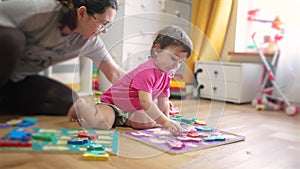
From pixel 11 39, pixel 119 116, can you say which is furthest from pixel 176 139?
pixel 11 39

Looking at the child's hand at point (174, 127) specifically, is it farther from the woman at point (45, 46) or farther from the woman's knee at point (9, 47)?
the woman's knee at point (9, 47)

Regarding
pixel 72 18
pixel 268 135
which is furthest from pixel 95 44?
pixel 268 135

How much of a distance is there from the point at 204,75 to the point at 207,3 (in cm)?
15

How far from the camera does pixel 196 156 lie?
2.20 ft

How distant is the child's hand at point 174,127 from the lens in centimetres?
67

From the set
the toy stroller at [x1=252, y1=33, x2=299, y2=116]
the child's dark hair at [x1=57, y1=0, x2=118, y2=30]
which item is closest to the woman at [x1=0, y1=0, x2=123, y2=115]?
the child's dark hair at [x1=57, y1=0, x2=118, y2=30]

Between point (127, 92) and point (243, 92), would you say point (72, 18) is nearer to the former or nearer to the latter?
point (127, 92)

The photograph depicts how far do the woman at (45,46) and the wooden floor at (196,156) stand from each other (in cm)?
10

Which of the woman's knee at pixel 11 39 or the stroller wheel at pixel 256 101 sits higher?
the woman's knee at pixel 11 39

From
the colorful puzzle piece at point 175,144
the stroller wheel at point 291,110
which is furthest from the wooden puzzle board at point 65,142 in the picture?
the stroller wheel at point 291,110

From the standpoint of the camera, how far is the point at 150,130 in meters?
0.74

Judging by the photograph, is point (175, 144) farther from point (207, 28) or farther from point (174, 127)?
point (207, 28)

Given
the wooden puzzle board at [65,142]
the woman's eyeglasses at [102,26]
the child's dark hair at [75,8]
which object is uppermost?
the child's dark hair at [75,8]

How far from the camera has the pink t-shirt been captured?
1.94 ft
